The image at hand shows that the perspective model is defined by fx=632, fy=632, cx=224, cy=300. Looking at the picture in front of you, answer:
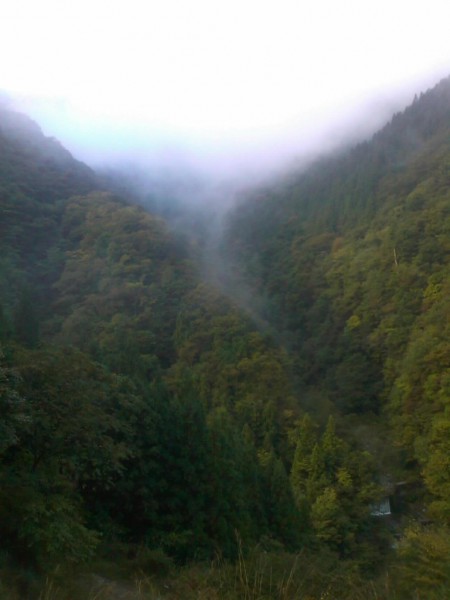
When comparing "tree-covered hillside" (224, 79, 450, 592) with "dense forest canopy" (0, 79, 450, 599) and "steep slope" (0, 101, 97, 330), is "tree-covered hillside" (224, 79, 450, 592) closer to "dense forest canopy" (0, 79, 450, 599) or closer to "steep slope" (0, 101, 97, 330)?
"dense forest canopy" (0, 79, 450, 599)

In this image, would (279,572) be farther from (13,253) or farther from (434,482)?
(13,253)

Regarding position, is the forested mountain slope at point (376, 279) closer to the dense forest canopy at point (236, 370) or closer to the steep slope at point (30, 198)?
the dense forest canopy at point (236, 370)

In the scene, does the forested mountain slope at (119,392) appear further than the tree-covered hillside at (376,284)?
No

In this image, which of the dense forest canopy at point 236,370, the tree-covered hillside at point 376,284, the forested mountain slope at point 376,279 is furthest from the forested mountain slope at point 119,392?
the forested mountain slope at point 376,279

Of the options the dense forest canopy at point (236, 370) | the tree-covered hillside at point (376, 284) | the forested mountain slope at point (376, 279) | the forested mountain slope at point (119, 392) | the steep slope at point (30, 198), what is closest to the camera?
the forested mountain slope at point (119, 392)

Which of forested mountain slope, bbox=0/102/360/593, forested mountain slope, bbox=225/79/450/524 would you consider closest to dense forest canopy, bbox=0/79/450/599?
forested mountain slope, bbox=0/102/360/593

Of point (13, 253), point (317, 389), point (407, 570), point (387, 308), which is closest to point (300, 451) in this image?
point (317, 389)

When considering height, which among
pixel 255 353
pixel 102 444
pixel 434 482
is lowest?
pixel 434 482

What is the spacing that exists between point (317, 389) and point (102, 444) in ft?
111

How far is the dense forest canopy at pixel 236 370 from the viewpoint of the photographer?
8562 millimetres

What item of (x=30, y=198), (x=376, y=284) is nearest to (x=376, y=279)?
(x=376, y=284)

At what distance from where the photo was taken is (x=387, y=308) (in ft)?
141

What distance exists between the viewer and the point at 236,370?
35094 millimetres

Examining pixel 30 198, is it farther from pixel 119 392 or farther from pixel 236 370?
pixel 119 392
